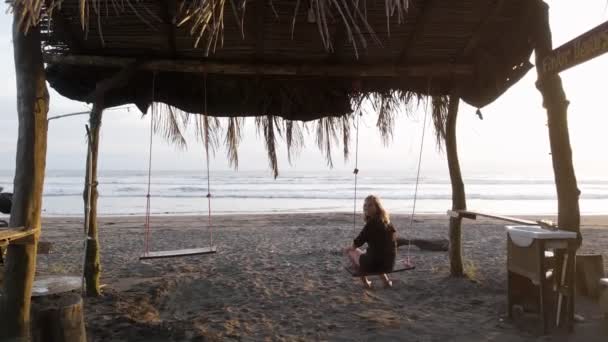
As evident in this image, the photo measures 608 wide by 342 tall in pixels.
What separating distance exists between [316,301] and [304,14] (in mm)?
2527

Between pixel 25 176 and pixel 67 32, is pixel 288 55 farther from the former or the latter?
pixel 25 176

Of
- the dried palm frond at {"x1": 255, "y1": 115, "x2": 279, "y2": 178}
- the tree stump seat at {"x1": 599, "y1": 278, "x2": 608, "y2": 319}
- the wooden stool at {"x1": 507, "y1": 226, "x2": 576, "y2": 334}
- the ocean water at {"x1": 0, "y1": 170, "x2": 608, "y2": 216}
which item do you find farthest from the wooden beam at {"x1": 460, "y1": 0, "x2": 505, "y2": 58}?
the ocean water at {"x1": 0, "y1": 170, "x2": 608, "y2": 216}

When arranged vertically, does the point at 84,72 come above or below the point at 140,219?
above

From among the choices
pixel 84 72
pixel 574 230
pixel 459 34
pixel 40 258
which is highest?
pixel 459 34

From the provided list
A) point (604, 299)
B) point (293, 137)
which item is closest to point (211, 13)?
point (293, 137)

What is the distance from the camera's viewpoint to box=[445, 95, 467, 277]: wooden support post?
5164 mm

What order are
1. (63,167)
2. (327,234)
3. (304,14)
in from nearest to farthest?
(304,14) → (327,234) → (63,167)

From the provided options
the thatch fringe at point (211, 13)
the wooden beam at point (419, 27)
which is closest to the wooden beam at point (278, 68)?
the wooden beam at point (419, 27)

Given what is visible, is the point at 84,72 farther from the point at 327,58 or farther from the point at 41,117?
the point at 327,58

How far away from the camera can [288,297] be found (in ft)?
15.4

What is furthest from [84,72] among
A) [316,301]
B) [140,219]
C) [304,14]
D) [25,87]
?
[140,219]

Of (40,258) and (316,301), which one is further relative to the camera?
(40,258)

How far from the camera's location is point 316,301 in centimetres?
451

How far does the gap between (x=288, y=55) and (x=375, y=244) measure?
193cm
